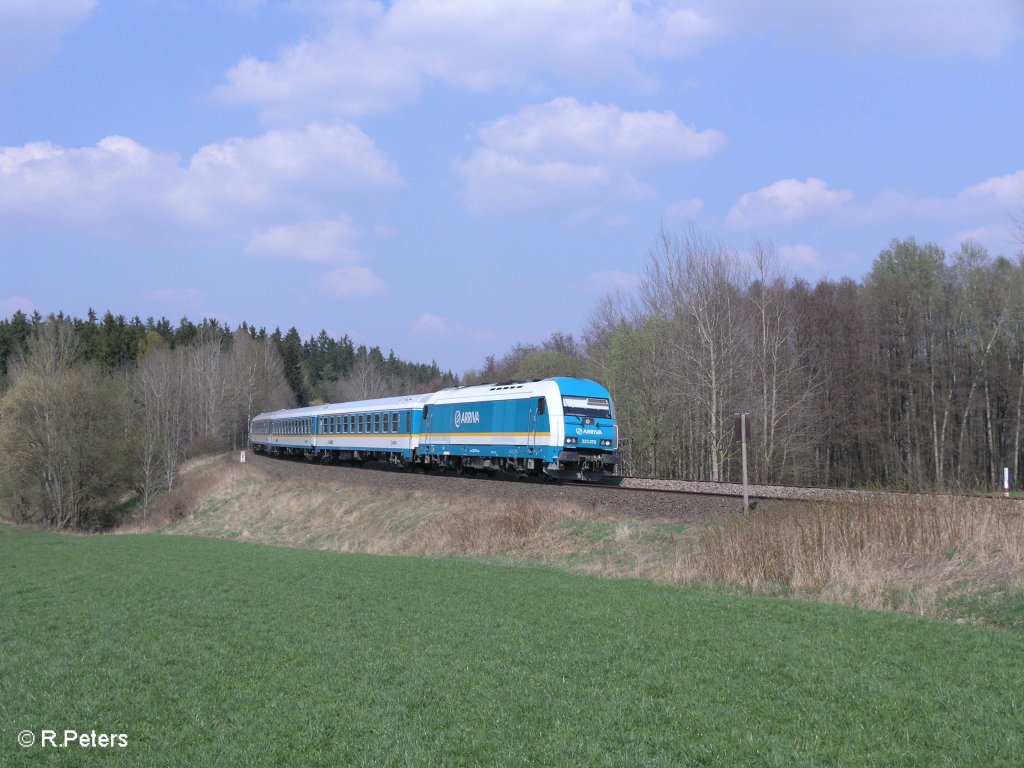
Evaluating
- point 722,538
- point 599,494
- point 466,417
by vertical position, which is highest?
point 466,417

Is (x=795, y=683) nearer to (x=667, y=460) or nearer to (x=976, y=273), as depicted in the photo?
(x=667, y=460)

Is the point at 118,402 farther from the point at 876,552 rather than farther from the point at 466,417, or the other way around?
the point at 876,552

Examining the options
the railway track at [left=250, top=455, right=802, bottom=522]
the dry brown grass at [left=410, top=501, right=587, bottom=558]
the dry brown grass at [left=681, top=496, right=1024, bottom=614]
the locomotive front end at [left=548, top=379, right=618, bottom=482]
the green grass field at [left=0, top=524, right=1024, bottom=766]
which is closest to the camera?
the green grass field at [left=0, top=524, right=1024, bottom=766]

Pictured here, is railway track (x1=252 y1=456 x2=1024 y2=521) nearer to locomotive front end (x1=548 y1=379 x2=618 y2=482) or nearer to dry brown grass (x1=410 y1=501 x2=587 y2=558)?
dry brown grass (x1=410 y1=501 x2=587 y2=558)

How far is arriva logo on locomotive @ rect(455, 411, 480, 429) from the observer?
1137 inches

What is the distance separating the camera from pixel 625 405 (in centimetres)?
4294

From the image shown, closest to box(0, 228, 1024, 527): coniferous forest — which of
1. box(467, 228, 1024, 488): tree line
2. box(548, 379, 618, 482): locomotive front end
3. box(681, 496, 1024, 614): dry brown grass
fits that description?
box(467, 228, 1024, 488): tree line

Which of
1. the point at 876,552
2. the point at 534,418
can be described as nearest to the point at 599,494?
the point at 534,418

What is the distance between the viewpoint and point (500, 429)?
27328 mm

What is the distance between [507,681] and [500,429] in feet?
63.5

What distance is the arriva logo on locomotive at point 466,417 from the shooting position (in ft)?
94.8

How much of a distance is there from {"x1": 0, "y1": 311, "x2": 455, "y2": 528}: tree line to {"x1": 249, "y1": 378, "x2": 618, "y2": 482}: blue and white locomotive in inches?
671

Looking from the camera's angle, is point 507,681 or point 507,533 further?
point 507,533

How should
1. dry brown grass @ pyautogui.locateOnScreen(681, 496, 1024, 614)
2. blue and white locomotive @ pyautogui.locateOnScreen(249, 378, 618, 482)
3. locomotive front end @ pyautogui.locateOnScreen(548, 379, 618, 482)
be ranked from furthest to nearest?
1. blue and white locomotive @ pyautogui.locateOnScreen(249, 378, 618, 482)
2. locomotive front end @ pyautogui.locateOnScreen(548, 379, 618, 482)
3. dry brown grass @ pyautogui.locateOnScreen(681, 496, 1024, 614)
